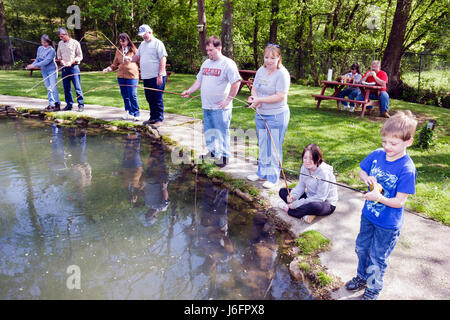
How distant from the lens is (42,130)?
21.0 ft

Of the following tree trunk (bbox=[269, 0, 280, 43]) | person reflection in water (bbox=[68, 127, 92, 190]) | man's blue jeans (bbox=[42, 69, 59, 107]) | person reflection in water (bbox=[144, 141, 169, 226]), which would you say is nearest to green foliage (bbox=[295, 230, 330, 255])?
person reflection in water (bbox=[144, 141, 169, 226])

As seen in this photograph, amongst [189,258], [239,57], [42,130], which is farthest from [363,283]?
[239,57]

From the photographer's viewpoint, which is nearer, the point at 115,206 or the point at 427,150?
the point at 115,206

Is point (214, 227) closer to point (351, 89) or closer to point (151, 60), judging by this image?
point (151, 60)

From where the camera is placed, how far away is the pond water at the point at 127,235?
100 inches

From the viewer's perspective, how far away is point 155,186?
4.25m

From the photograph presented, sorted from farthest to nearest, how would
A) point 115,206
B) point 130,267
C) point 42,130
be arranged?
point 42,130, point 115,206, point 130,267

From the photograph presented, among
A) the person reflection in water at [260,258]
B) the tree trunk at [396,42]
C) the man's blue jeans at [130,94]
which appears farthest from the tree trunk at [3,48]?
the person reflection in water at [260,258]

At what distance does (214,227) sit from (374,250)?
1565mm

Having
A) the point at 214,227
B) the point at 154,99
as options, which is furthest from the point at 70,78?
the point at 214,227

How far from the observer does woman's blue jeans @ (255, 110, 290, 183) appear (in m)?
3.82
